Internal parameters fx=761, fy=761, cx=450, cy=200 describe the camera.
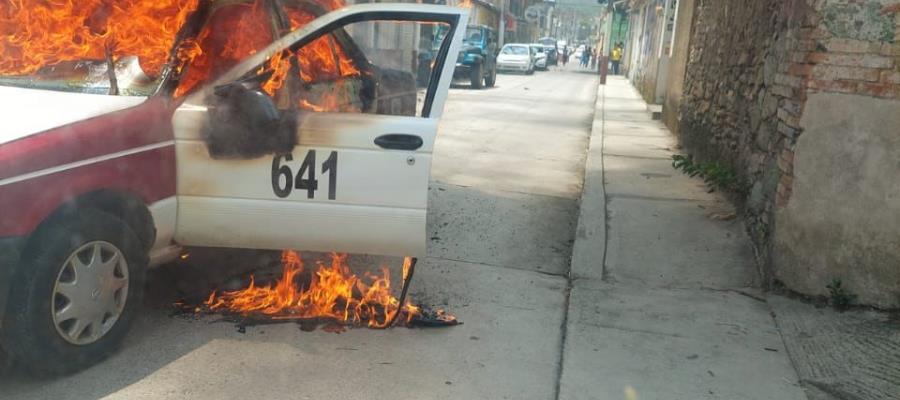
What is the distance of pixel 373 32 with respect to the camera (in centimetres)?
460

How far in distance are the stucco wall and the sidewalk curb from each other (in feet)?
4.26

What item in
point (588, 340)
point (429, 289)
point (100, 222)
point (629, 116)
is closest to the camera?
point (100, 222)

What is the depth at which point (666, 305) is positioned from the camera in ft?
Answer: 15.9

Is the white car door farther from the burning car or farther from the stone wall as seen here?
the stone wall

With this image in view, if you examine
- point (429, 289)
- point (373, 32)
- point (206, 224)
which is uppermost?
point (373, 32)

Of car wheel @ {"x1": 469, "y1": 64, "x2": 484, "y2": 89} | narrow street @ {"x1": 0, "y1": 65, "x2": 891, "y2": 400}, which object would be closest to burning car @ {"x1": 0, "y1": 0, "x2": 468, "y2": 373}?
narrow street @ {"x1": 0, "y1": 65, "x2": 891, "y2": 400}

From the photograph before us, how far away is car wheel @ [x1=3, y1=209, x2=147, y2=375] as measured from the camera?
10.6 feet

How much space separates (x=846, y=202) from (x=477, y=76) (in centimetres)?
2080

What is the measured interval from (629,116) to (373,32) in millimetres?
12987

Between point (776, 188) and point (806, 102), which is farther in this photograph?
point (776, 188)

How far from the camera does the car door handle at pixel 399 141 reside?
3959mm

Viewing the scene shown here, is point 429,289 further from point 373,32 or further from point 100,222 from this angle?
point 100,222

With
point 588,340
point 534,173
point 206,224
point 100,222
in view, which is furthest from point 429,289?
point 534,173

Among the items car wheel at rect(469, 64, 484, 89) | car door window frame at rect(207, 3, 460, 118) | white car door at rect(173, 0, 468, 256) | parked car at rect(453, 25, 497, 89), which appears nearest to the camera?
white car door at rect(173, 0, 468, 256)
